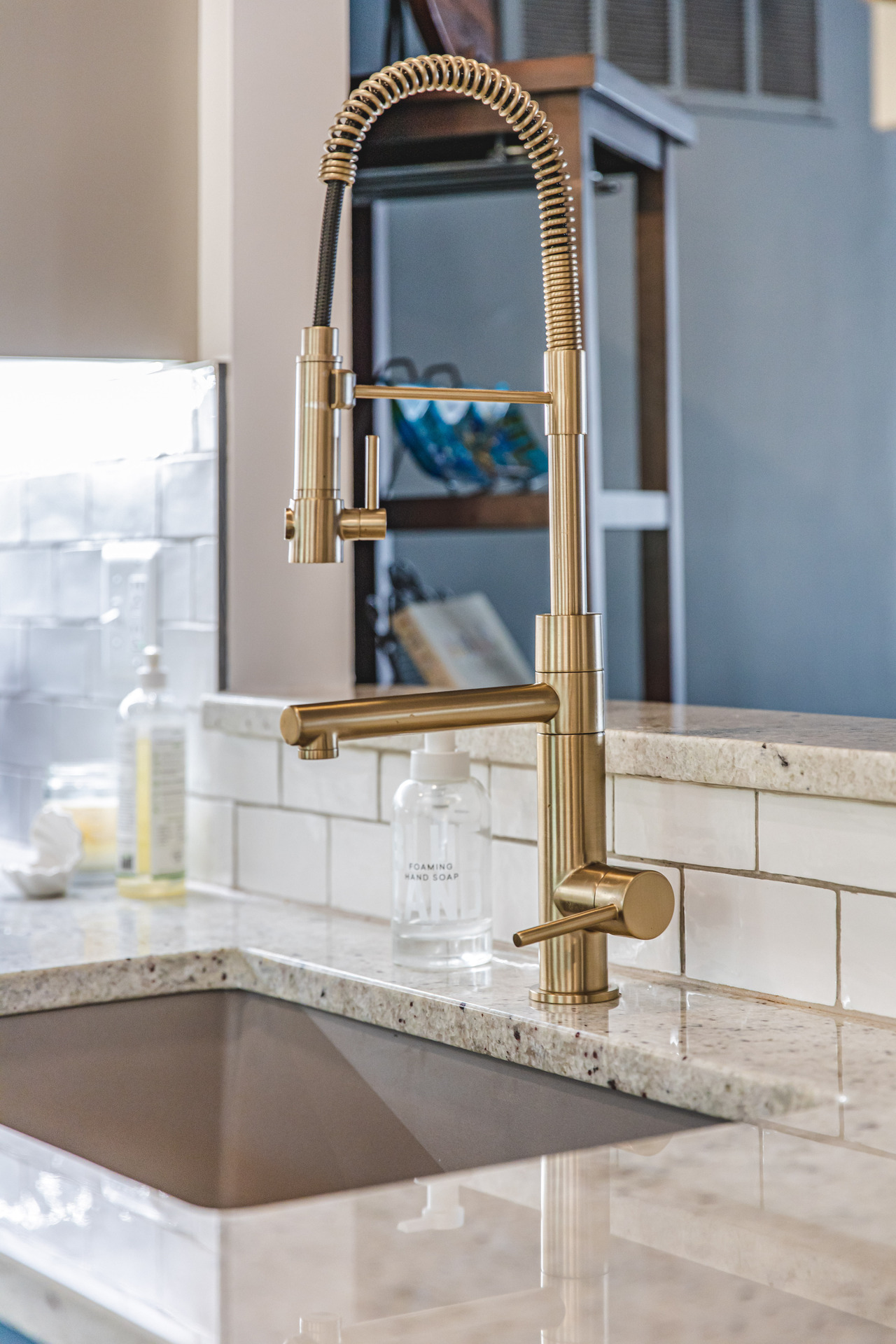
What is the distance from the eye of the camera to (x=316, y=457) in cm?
89

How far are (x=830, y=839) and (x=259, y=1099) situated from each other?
1.50 feet

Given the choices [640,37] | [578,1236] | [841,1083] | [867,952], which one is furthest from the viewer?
[640,37]

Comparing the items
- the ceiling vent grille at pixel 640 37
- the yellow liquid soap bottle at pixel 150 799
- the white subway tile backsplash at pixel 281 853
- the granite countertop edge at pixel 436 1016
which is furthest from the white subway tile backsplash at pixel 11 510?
the ceiling vent grille at pixel 640 37

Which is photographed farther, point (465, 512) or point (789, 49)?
point (789, 49)

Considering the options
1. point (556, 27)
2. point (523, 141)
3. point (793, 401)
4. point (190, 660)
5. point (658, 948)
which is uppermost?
point (556, 27)

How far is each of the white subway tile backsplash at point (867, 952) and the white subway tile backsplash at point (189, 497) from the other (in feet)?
2.40

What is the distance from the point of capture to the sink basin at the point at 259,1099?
0.90 m

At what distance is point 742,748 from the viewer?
906 millimetres

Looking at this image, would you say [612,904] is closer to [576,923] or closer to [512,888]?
[576,923]

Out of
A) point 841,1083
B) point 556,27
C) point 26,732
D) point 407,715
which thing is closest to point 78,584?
point 26,732

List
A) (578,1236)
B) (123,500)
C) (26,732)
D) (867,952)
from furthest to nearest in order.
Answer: (26,732) → (123,500) → (867,952) → (578,1236)

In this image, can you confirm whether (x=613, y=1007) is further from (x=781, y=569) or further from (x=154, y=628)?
(x=781, y=569)

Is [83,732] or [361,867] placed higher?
[83,732]

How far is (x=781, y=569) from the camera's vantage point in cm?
290
